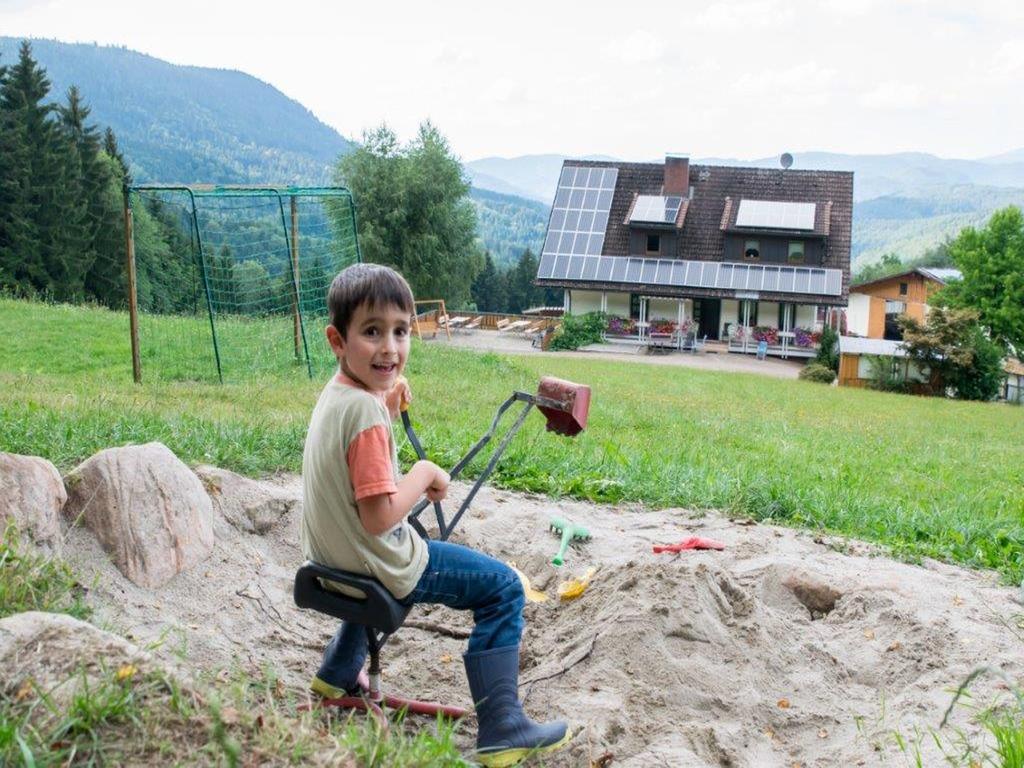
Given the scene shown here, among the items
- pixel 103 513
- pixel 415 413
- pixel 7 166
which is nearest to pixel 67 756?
pixel 103 513

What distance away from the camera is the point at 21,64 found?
45469mm

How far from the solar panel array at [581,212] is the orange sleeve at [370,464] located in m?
41.9

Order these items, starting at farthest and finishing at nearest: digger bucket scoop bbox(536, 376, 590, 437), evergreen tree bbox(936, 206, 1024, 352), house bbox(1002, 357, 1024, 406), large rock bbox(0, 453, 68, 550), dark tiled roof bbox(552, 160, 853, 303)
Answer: evergreen tree bbox(936, 206, 1024, 352) < house bbox(1002, 357, 1024, 406) < dark tiled roof bbox(552, 160, 853, 303) < large rock bbox(0, 453, 68, 550) < digger bucket scoop bbox(536, 376, 590, 437)

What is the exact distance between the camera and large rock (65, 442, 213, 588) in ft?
14.4

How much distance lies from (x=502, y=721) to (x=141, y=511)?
196 cm

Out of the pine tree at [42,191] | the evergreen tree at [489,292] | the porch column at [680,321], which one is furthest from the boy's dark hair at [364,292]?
the evergreen tree at [489,292]

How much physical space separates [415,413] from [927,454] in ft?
21.1

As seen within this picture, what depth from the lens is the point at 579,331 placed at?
43.7 metres

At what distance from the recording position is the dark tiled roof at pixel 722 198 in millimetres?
44219

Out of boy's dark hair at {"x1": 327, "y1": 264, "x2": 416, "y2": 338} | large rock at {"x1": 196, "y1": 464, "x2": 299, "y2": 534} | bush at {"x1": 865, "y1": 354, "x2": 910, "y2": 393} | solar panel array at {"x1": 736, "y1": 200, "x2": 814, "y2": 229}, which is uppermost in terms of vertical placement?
solar panel array at {"x1": 736, "y1": 200, "x2": 814, "y2": 229}

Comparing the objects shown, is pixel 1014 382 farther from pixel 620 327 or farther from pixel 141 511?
pixel 141 511

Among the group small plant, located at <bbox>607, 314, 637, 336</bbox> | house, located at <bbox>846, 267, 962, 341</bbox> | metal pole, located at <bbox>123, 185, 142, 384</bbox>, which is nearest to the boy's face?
metal pole, located at <bbox>123, 185, 142, 384</bbox>

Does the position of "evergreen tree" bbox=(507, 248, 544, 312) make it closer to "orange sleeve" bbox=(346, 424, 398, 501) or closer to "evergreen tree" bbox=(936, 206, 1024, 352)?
"evergreen tree" bbox=(936, 206, 1024, 352)

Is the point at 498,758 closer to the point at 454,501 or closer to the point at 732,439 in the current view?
the point at 454,501
